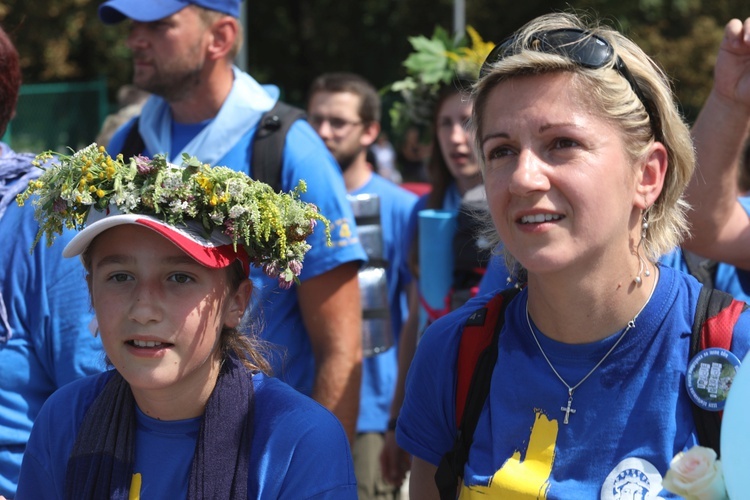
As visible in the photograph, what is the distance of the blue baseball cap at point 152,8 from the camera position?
399 cm

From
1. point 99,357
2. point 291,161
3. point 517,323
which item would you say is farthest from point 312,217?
point 291,161

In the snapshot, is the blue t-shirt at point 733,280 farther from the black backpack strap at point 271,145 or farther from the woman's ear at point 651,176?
the black backpack strap at point 271,145

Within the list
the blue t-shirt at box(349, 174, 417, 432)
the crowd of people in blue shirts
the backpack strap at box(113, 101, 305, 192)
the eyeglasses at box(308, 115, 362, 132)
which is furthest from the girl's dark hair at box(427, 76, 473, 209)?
the crowd of people in blue shirts

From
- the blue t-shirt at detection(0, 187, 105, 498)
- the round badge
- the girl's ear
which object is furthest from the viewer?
the blue t-shirt at detection(0, 187, 105, 498)

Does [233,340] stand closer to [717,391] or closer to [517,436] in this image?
[517,436]

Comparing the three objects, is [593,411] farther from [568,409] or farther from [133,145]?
[133,145]

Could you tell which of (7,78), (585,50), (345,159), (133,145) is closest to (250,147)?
(133,145)

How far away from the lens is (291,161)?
3.71 meters

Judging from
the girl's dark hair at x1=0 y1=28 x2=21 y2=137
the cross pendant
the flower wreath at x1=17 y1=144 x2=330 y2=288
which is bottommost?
the cross pendant

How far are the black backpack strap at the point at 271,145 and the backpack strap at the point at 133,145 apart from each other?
0.54 metres

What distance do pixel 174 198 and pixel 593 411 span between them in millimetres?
1061

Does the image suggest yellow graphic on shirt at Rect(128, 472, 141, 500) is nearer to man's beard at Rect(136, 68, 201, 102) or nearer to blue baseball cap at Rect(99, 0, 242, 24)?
man's beard at Rect(136, 68, 201, 102)

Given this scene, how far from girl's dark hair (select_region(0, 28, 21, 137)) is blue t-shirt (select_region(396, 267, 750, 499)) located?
1733mm

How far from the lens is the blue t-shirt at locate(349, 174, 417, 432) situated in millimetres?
5129
